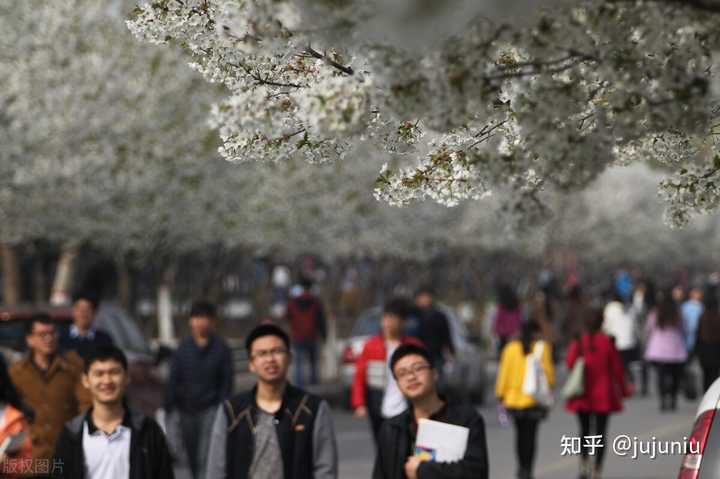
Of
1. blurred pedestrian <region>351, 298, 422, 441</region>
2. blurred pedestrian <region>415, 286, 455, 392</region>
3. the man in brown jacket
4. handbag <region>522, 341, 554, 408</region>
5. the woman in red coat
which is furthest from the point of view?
blurred pedestrian <region>415, 286, 455, 392</region>

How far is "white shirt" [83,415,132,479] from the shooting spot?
7.02 meters

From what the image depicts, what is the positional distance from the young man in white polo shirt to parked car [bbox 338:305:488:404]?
14.0 m

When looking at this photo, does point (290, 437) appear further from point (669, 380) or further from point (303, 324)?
point (303, 324)

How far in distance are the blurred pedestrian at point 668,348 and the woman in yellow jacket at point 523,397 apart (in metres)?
8.28

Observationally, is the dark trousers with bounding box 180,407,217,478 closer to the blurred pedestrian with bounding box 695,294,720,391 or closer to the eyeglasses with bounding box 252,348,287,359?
the eyeglasses with bounding box 252,348,287,359

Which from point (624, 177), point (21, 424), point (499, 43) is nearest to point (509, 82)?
point (499, 43)

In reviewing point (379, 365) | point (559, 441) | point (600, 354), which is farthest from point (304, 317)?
point (379, 365)

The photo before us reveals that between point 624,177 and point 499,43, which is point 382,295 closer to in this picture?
point 624,177

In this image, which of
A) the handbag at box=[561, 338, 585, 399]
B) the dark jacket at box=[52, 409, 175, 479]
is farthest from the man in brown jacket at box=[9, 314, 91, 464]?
the handbag at box=[561, 338, 585, 399]

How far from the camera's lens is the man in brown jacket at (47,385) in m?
10.5

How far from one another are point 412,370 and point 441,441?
477mm

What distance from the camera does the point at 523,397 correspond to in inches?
540

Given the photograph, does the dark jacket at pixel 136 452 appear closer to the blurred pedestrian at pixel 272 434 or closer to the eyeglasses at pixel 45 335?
the blurred pedestrian at pixel 272 434

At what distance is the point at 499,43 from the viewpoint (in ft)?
15.3
